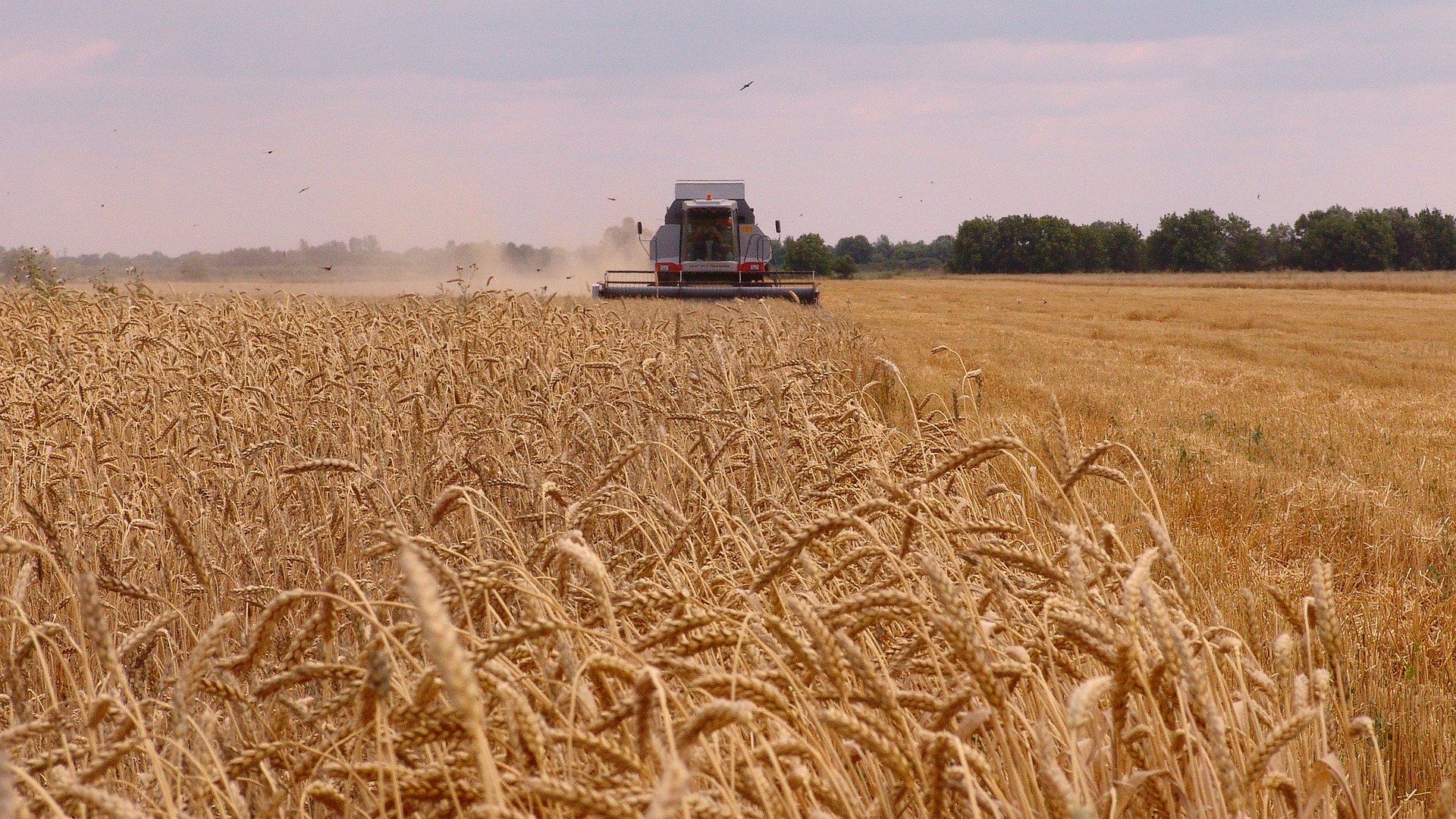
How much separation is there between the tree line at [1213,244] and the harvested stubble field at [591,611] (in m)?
92.0

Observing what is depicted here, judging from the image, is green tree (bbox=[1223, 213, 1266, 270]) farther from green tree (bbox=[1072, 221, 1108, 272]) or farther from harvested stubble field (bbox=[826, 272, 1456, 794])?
harvested stubble field (bbox=[826, 272, 1456, 794])

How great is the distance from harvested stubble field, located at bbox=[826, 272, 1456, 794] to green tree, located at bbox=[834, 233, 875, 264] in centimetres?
11804

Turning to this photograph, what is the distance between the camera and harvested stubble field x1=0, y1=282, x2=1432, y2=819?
136 centimetres

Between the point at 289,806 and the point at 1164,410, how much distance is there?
8660 mm

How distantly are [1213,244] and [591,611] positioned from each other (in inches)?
4087

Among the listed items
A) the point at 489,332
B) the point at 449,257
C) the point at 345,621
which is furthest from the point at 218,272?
the point at 345,621

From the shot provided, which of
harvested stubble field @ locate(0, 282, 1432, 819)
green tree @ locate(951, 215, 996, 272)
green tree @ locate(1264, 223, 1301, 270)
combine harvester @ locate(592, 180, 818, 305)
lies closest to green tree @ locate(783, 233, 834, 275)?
green tree @ locate(951, 215, 996, 272)

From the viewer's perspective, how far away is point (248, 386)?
5.07m

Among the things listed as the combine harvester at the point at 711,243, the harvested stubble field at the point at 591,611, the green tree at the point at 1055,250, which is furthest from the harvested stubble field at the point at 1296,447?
the green tree at the point at 1055,250

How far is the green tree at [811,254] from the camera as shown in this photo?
3479 inches

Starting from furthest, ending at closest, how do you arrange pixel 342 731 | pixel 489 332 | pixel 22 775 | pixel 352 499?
pixel 489 332, pixel 352 499, pixel 342 731, pixel 22 775

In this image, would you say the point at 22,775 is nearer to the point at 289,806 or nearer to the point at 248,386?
the point at 289,806

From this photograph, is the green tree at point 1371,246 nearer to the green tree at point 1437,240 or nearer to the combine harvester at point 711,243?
the green tree at point 1437,240

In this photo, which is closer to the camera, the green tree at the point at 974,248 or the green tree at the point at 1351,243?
the green tree at the point at 1351,243
